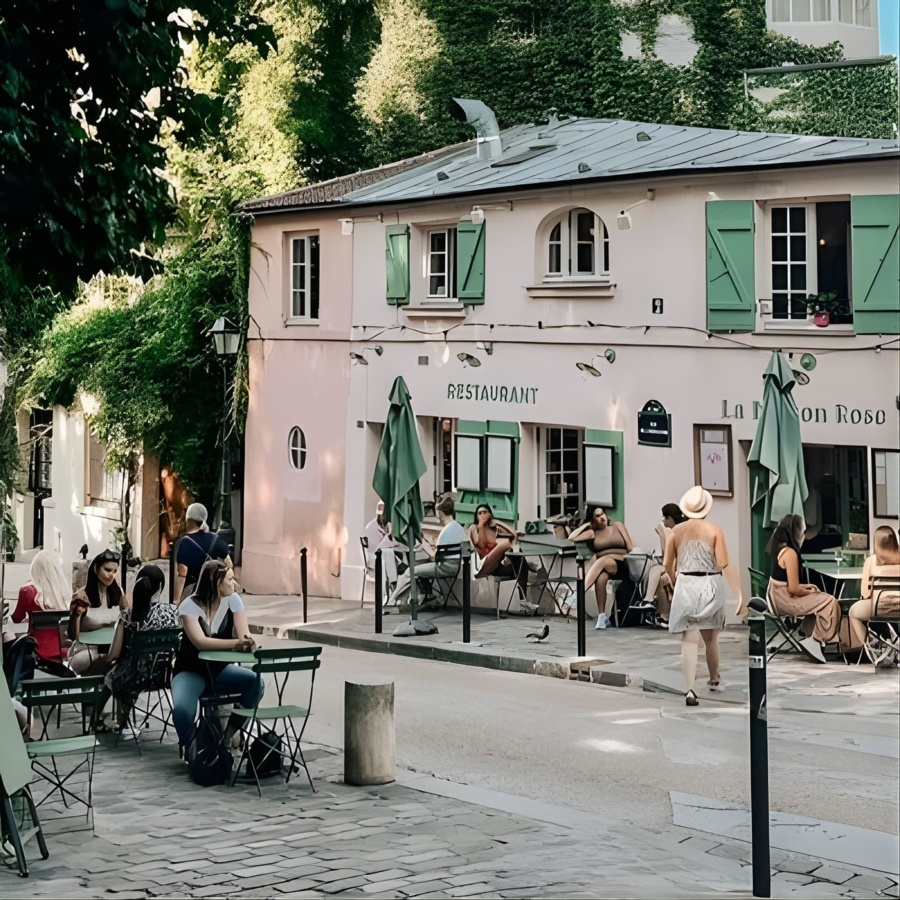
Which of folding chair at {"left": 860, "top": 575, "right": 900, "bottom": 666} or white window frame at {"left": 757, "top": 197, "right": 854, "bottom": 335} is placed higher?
white window frame at {"left": 757, "top": 197, "right": 854, "bottom": 335}

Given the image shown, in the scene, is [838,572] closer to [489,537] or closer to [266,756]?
[489,537]

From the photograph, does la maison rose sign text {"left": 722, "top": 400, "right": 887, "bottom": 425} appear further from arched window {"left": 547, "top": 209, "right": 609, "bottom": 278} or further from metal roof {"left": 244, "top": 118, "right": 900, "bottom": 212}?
metal roof {"left": 244, "top": 118, "right": 900, "bottom": 212}

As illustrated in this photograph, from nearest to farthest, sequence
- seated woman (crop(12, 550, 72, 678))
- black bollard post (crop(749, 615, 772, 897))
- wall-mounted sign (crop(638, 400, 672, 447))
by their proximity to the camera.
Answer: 1. black bollard post (crop(749, 615, 772, 897))
2. wall-mounted sign (crop(638, 400, 672, 447))
3. seated woman (crop(12, 550, 72, 678))

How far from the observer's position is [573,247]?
1312 centimetres

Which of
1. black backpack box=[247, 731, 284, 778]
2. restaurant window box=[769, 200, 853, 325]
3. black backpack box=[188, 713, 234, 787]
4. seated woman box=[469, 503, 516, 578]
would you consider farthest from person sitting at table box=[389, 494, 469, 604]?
black backpack box=[188, 713, 234, 787]

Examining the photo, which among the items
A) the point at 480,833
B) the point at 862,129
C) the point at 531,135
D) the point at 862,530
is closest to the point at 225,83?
the point at 531,135

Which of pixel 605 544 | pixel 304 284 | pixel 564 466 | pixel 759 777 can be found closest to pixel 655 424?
pixel 564 466

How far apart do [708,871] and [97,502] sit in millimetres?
15929

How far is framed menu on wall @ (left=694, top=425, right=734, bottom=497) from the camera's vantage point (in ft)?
42.8

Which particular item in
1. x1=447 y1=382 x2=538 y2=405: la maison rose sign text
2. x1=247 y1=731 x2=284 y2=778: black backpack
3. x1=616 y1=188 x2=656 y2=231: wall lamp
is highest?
x1=616 y1=188 x2=656 y2=231: wall lamp

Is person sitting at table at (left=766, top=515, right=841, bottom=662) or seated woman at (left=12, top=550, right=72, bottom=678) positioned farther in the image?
seated woman at (left=12, top=550, right=72, bottom=678)

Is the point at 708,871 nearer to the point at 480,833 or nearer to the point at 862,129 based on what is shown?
the point at 480,833

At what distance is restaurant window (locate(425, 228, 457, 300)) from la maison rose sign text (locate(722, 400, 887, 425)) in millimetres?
2739

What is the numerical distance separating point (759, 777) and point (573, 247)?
7179 millimetres
